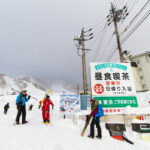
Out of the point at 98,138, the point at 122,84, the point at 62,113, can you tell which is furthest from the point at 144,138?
the point at 62,113

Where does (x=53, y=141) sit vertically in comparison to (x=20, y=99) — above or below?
below

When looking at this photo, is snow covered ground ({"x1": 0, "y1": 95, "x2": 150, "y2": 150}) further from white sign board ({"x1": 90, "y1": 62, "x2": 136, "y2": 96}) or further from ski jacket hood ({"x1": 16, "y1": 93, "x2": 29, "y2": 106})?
white sign board ({"x1": 90, "y1": 62, "x2": 136, "y2": 96})

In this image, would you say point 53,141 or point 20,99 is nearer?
point 53,141

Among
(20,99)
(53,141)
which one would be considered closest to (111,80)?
(53,141)

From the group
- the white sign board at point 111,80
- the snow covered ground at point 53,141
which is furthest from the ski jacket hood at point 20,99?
the white sign board at point 111,80

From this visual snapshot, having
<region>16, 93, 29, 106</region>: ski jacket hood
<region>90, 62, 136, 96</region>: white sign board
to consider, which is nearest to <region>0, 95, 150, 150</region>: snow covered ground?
<region>16, 93, 29, 106</region>: ski jacket hood

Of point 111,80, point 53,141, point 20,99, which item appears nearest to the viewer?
point 53,141

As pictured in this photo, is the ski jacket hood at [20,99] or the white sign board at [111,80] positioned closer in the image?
the ski jacket hood at [20,99]

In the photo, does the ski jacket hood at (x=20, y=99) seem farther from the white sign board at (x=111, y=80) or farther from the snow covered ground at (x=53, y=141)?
the white sign board at (x=111, y=80)

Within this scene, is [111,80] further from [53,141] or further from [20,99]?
[20,99]

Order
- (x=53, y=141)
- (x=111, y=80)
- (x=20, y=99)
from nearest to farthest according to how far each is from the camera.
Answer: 1. (x=53, y=141)
2. (x=20, y=99)
3. (x=111, y=80)

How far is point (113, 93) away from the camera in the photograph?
7375 millimetres

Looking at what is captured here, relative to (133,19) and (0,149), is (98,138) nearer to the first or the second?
(0,149)

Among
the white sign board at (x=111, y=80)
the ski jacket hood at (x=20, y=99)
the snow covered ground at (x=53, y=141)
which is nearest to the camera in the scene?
the snow covered ground at (x=53, y=141)
